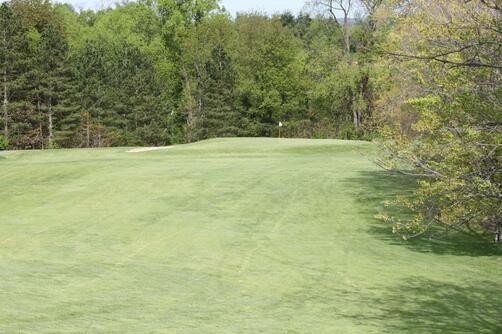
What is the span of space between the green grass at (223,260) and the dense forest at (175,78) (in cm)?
3400

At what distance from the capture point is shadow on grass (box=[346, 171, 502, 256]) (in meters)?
14.2

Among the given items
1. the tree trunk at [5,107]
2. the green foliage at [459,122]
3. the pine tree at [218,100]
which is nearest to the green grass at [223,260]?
the green foliage at [459,122]

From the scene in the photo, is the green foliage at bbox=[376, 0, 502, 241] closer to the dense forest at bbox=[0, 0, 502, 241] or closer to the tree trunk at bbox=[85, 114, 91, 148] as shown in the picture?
the dense forest at bbox=[0, 0, 502, 241]

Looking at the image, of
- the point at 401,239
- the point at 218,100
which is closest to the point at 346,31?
the point at 218,100

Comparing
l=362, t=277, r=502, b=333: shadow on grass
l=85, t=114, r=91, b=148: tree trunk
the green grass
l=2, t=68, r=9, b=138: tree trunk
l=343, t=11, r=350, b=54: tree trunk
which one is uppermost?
l=343, t=11, r=350, b=54: tree trunk

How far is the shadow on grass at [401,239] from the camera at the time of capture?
14.2 meters

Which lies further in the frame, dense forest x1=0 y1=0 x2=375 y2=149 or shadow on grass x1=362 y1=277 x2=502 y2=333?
dense forest x1=0 y1=0 x2=375 y2=149

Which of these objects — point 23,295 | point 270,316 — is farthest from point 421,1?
point 23,295

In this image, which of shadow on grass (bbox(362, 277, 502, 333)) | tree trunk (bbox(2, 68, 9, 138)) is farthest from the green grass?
tree trunk (bbox(2, 68, 9, 138))

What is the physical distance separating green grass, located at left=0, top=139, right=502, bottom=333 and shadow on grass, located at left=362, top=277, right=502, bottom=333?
0.10 feet

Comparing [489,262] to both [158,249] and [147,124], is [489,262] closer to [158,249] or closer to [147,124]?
[158,249]

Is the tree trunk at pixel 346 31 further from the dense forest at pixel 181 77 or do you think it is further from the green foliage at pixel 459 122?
the green foliage at pixel 459 122

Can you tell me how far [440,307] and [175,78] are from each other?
228 ft

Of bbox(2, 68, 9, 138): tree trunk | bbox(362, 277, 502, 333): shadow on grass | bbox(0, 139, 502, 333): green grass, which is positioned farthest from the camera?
bbox(2, 68, 9, 138): tree trunk
